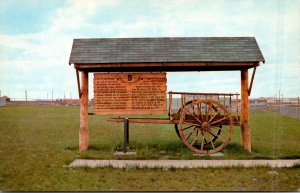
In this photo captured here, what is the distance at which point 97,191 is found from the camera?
296 inches

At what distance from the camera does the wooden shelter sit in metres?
13.2

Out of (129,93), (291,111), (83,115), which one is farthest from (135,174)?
(291,111)

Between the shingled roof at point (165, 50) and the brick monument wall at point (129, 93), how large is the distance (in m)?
0.67

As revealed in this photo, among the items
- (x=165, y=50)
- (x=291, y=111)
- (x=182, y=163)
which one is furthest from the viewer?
(x=291, y=111)

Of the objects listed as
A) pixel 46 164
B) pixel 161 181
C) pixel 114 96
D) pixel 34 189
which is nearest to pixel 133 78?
Answer: pixel 114 96

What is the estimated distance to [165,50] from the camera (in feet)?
44.8

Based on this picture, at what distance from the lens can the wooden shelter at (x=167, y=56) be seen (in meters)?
13.2

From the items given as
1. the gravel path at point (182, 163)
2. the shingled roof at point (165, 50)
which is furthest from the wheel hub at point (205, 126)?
the shingled roof at point (165, 50)

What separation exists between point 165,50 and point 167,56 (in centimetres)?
41

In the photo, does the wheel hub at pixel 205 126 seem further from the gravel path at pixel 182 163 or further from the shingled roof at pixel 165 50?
the shingled roof at pixel 165 50

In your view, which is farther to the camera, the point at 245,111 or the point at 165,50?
the point at 245,111

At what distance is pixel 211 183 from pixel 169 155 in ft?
13.8

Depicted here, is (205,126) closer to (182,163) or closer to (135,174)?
(182,163)

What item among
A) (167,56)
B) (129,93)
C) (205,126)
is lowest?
(205,126)
